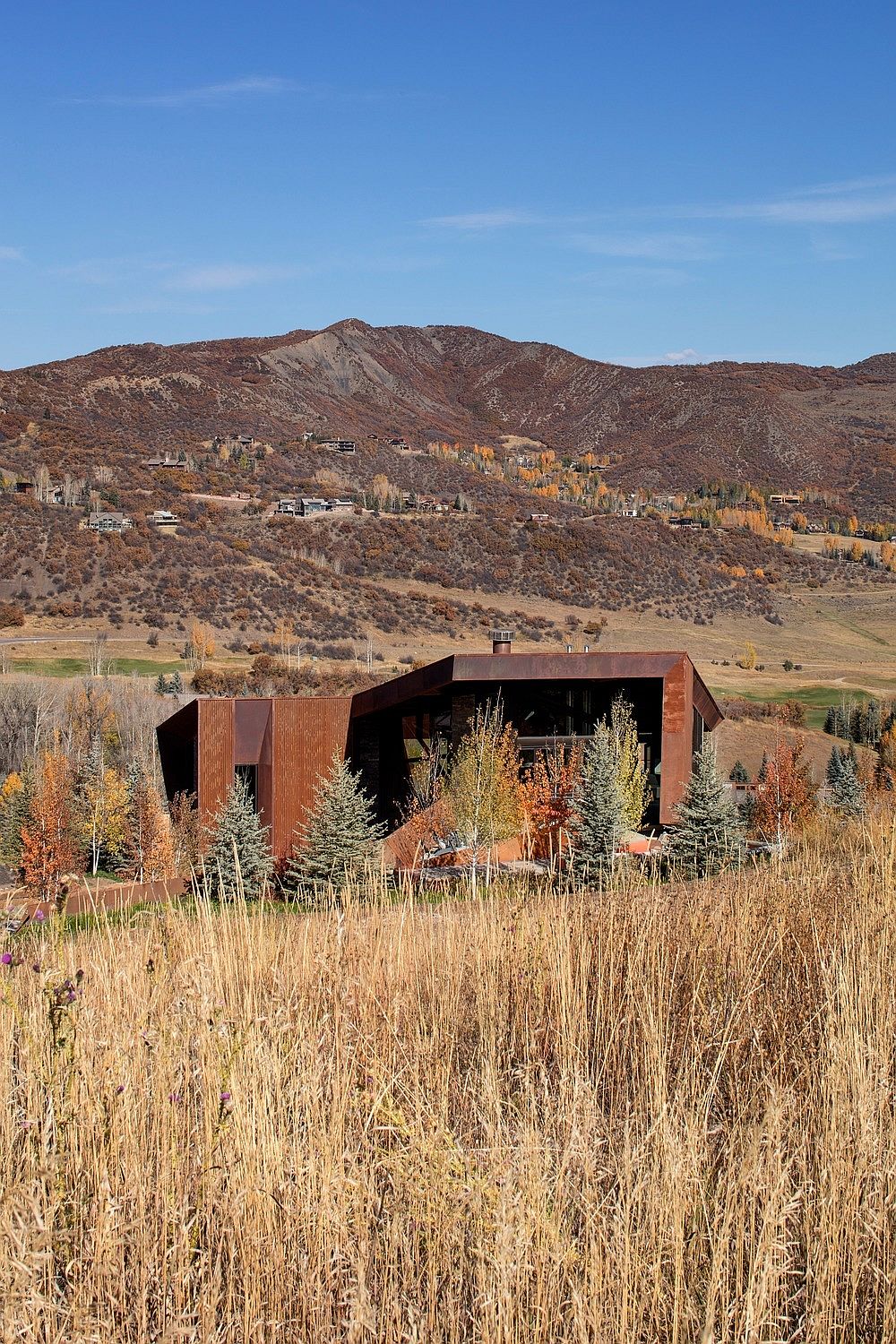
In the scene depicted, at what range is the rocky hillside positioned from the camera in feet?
319

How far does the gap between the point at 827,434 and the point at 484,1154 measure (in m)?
149

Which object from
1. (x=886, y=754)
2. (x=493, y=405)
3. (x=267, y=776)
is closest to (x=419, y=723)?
(x=267, y=776)

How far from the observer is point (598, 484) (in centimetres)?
12738

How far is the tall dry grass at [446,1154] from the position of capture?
2.18 m

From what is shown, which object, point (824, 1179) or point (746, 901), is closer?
point (824, 1179)

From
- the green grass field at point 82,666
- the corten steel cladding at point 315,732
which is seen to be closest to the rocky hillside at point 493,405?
the green grass field at point 82,666

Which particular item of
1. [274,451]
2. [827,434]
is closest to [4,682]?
[274,451]

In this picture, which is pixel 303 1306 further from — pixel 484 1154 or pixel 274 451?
pixel 274 451

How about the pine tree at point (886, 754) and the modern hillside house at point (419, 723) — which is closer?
the modern hillside house at point (419, 723)

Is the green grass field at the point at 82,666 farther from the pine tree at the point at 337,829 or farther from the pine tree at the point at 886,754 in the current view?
the pine tree at the point at 337,829

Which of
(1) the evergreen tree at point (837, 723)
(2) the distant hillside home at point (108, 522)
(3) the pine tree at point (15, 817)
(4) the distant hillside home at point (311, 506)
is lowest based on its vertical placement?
(3) the pine tree at point (15, 817)

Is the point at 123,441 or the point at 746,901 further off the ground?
the point at 123,441

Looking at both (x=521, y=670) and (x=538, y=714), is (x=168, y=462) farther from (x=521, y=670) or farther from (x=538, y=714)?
(x=521, y=670)

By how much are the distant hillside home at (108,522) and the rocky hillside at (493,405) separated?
1728 cm
